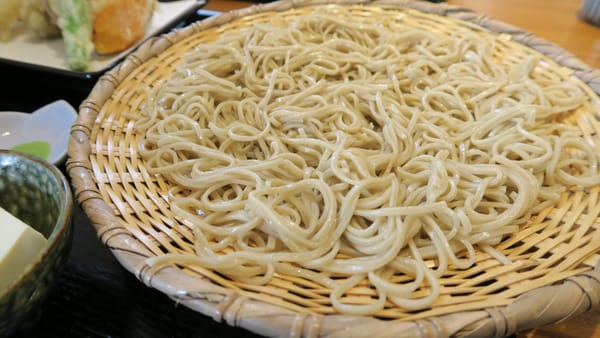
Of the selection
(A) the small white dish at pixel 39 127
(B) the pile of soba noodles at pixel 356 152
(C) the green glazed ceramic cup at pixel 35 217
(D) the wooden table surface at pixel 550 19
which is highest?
(D) the wooden table surface at pixel 550 19

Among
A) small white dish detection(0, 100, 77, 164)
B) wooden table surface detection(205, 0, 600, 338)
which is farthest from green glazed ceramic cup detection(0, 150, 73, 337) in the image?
wooden table surface detection(205, 0, 600, 338)

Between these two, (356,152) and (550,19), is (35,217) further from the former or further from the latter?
(550,19)

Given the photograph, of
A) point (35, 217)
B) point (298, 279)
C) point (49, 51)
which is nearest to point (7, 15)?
point (49, 51)

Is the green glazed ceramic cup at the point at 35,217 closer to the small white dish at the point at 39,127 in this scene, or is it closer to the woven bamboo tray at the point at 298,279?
the woven bamboo tray at the point at 298,279

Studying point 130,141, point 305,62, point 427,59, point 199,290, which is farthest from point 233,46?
point 199,290

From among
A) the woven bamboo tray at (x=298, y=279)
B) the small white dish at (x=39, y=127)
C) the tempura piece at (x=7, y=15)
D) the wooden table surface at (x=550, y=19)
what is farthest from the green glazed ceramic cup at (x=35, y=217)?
the wooden table surface at (x=550, y=19)

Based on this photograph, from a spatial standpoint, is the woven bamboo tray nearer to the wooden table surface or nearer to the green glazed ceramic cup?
the green glazed ceramic cup
